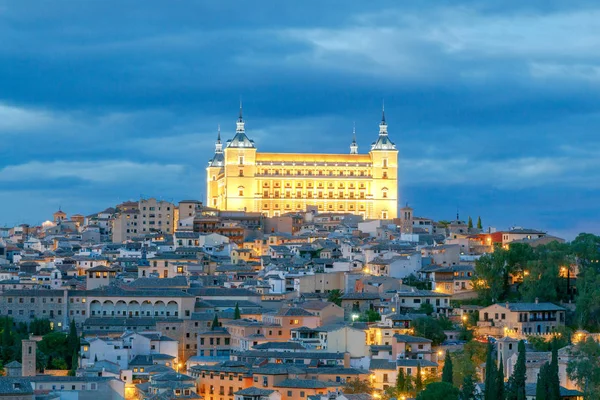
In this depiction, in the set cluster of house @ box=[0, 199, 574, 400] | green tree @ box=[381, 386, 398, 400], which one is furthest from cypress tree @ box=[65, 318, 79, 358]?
green tree @ box=[381, 386, 398, 400]

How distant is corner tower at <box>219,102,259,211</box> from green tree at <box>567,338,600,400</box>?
6796 cm

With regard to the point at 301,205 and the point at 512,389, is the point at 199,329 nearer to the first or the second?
the point at 512,389

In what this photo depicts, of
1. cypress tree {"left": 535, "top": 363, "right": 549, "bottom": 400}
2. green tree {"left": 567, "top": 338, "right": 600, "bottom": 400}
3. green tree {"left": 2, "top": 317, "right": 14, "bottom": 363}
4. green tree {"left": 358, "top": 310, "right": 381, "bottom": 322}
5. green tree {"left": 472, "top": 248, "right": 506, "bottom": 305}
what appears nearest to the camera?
cypress tree {"left": 535, "top": 363, "right": 549, "bottom": 400}

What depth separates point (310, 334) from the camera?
6462 cm

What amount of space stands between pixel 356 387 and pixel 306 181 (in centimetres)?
6897

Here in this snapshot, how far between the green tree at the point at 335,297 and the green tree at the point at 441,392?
60.5ft

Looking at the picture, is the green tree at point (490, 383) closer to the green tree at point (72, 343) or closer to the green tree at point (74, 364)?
the green tree at point (74, 364)

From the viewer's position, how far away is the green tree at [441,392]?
51094mm

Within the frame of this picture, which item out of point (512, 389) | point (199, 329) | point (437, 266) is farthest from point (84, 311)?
point (512, 389)

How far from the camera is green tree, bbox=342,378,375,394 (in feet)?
185

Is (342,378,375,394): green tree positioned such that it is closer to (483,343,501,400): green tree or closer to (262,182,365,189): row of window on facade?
(483,343,501,400): green tree

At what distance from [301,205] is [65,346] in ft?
200

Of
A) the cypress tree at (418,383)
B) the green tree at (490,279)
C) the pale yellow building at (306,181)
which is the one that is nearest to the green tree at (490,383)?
the cypress tree at (418,383)

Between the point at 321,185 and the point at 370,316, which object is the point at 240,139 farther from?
the point at 370,316
